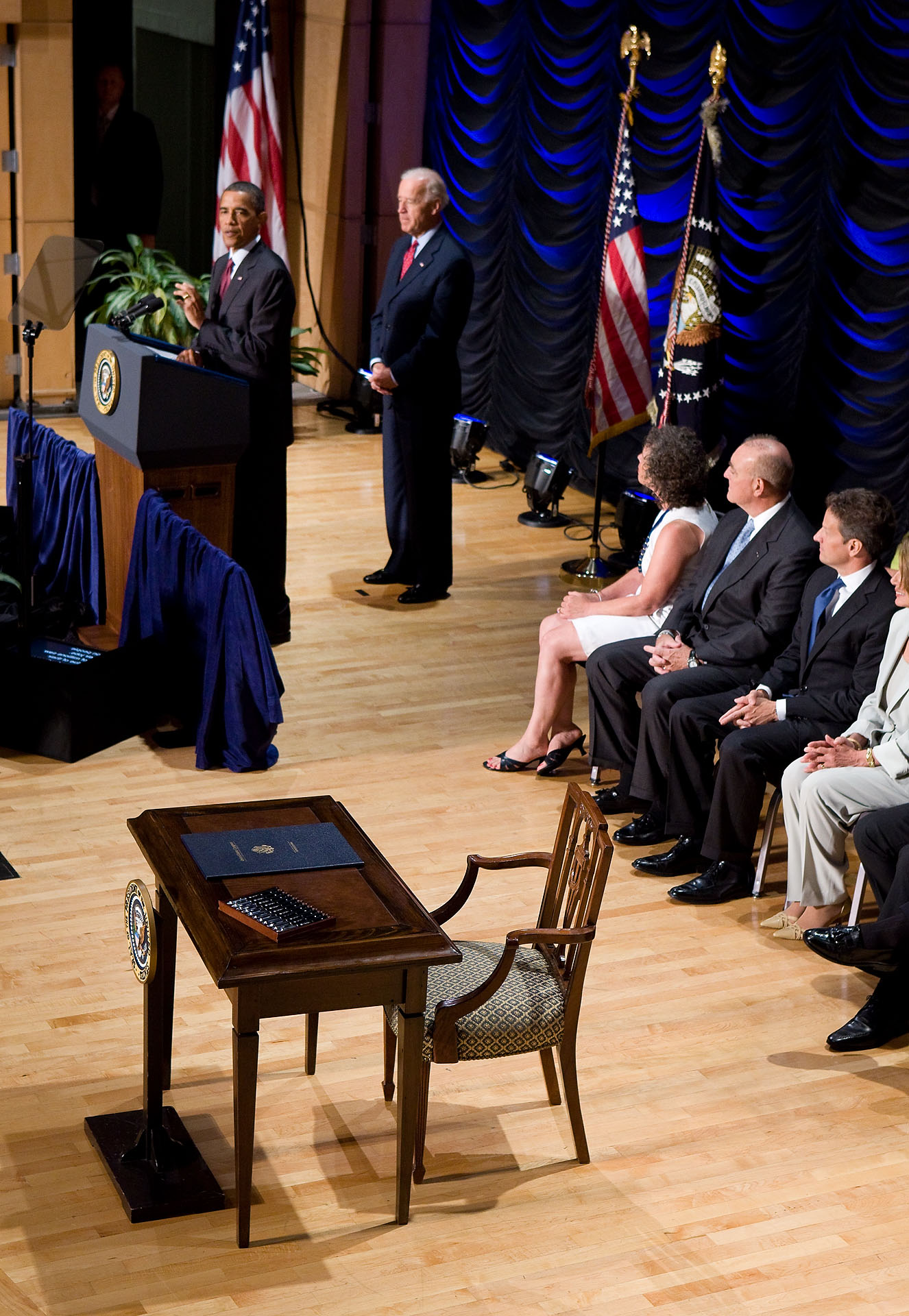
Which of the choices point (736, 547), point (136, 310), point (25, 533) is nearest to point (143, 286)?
point (136, 310)

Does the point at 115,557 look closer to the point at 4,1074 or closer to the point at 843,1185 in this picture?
the point at 4,1074

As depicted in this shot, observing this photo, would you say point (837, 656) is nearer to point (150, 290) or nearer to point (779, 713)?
point (779, 713)

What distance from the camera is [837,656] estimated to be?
5012 mm

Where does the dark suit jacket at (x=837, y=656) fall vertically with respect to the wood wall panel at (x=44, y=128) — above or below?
below

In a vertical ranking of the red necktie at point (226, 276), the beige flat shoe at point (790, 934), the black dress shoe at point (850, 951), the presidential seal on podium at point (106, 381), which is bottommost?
the beige flat shoe at point (790, 934)

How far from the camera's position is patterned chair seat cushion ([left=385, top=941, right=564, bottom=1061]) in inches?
140

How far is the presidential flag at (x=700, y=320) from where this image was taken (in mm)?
7406

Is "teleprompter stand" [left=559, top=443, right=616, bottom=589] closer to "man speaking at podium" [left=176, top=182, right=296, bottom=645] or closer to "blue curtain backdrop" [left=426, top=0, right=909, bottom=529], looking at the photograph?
"blue curtain backdrop" [left=426, top=0, right=909, bottom=529]

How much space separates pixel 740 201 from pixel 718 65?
2.07ft

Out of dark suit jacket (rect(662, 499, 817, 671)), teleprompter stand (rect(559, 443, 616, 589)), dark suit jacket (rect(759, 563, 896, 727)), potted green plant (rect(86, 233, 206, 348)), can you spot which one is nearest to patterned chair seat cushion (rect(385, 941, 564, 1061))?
dark suit jacket (rect(759, 563, 896, 727))

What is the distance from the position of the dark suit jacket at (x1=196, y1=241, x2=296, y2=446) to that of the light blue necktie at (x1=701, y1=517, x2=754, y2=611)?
6.71ft

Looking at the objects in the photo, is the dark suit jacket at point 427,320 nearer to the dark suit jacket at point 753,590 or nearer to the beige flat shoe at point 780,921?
the dark suit jacket at point 753,590

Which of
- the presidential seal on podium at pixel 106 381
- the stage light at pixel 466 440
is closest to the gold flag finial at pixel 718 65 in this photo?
the stage light at pixel 466 440

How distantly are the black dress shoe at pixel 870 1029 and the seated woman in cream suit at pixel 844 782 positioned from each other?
0.50 meters
